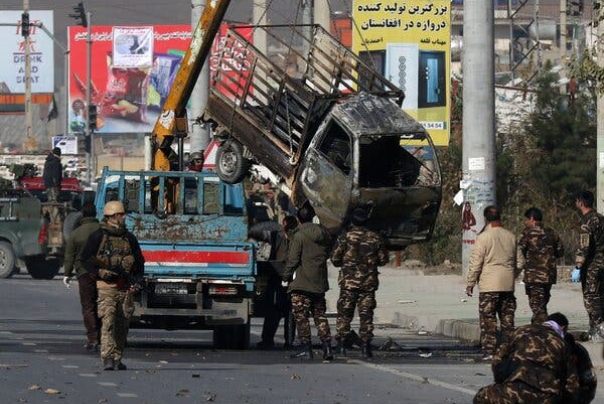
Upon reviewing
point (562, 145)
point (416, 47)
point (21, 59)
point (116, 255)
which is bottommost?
point (116, 255)

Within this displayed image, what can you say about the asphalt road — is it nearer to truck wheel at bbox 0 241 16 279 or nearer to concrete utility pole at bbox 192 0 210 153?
concrete utility pole at bbox 192 0 210 153

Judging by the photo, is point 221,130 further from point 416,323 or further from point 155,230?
point 155,230

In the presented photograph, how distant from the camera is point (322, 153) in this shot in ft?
85.9

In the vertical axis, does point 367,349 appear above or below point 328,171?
below

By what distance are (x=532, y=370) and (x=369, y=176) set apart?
1656 centimetres

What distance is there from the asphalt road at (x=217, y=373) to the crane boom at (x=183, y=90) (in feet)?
9.76

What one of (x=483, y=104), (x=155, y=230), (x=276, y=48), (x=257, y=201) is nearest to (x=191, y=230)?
(x=155, y=230)

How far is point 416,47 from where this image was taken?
131ft

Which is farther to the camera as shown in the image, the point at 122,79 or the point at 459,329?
the point at 122,79

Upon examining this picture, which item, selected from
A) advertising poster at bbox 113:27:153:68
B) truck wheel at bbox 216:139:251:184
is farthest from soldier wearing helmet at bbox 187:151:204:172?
advertising poster at bbox 113:27:153:68

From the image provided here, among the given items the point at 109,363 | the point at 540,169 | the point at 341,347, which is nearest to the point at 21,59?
the point at 540,169

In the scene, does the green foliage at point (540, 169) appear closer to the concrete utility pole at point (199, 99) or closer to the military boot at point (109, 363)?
the concrete utility pole at point (199, 99)

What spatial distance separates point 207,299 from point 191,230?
1.33m

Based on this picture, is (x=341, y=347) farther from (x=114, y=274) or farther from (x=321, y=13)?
(x=321, y=13)
